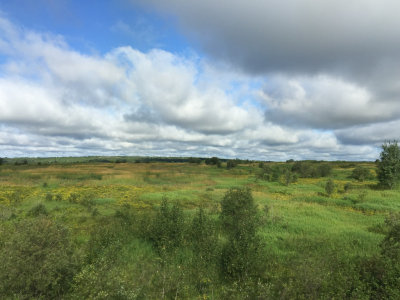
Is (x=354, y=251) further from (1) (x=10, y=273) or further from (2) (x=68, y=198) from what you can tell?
(2) (x=68, y=198)

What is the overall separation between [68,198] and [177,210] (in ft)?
61.9

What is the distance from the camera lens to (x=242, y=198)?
51.1 feet

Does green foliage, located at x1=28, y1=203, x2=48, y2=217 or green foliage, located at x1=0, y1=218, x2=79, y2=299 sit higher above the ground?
green foliage, located at x1=0, y1=218, x2=79, y2=299

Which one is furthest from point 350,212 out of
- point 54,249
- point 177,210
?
point 54,249

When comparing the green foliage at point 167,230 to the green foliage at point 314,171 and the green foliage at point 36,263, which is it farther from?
the green foliage at point 314,171

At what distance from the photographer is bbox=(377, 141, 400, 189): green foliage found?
34838 mm

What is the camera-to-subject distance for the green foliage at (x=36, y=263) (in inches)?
259

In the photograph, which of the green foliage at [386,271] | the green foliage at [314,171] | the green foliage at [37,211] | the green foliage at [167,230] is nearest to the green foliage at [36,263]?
the green foliage at [167,230]

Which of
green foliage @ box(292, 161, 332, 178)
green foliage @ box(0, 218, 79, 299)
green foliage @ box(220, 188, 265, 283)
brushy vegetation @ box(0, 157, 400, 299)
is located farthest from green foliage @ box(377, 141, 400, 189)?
green foliage @ box(0, 218, 79, 299)

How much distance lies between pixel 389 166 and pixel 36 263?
157 feet

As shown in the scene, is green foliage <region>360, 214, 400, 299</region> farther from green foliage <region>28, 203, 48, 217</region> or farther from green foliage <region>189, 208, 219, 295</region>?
green foliage <region>28, 203, 48, 217</region>

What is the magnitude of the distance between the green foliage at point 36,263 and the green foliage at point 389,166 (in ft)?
154

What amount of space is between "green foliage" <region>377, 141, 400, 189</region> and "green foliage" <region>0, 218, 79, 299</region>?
47.0 m

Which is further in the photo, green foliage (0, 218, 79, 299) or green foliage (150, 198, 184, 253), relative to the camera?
green foliage (150, 198, 184, 253)
